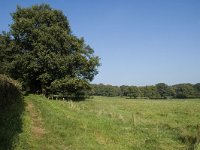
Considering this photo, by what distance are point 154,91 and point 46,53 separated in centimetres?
12571

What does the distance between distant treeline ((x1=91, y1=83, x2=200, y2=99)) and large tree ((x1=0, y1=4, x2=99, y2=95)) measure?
103823 mm

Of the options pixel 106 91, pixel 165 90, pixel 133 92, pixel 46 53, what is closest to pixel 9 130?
pixel 46 53

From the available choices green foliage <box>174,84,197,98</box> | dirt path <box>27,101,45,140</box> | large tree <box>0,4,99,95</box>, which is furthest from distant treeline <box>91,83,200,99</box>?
dirt path <box>27,101,45,140</box>

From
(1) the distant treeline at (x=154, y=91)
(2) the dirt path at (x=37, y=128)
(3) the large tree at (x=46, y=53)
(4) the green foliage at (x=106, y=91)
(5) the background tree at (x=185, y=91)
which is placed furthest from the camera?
(4) the green foliage at (x=106, y=91)

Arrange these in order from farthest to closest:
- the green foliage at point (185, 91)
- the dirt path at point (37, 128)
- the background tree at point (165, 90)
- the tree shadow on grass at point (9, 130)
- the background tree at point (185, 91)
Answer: the background tree at point (165, 90) < the background tree at point (185, 91) < the green foliage at point (185, 91) < the dirt path at point (37, 128) < the tree shadow on grass at point (9, 130)

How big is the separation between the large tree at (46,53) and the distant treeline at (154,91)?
10382 cm

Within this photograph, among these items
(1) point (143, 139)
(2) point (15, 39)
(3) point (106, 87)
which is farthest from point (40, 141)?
(3) point (106, 87)

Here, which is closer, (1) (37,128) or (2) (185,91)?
(1) (37,128)

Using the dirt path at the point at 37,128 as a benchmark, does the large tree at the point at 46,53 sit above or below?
above

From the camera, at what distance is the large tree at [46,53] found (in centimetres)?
4722

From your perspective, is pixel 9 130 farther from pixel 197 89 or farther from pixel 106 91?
pixel 197 89

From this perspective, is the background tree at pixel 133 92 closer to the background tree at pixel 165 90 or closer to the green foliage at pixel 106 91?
the green foliage at pixel 106 91

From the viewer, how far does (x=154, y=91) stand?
165m

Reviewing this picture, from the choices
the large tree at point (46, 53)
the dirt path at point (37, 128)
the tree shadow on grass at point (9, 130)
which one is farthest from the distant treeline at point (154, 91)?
the tree shadow on grass at point (9, 130)
